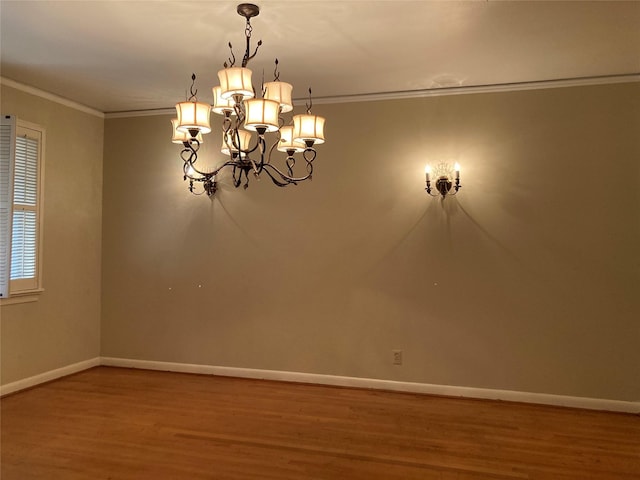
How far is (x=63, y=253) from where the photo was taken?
14.7 ft

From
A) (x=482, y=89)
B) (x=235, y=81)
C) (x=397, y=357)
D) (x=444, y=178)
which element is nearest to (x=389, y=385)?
(x=397, y=357)

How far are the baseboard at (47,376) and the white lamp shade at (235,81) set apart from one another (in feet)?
11.2

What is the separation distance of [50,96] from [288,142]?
2.99m

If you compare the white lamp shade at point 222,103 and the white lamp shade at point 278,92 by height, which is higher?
the white lamp shade at point 278,92

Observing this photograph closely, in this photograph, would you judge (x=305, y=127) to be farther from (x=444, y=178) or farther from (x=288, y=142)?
(x=444, y=178)

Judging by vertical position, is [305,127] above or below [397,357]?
above

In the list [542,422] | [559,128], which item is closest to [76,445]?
[542,422]

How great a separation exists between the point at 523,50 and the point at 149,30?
2.59 metres

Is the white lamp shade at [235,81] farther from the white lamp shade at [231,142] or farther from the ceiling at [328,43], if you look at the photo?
the ceiling at [328,43]

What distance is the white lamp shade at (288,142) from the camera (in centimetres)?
266

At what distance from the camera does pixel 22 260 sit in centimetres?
400

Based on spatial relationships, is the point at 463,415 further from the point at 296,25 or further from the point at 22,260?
the point at 22,260

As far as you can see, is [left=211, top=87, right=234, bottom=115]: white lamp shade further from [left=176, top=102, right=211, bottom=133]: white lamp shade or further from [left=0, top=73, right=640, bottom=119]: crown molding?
[left=0, top=73, right=640, bottom=119]: crown molding

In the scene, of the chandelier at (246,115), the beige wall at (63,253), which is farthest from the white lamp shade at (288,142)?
the beige wall at (63,253)
